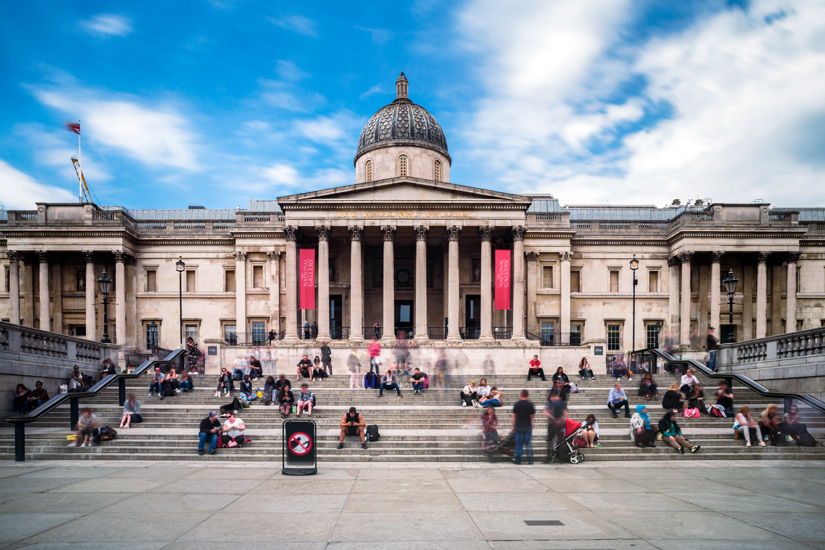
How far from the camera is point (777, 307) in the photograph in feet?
135

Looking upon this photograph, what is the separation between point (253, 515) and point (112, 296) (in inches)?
1496

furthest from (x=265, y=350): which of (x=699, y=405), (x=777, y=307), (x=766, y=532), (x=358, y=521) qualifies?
(x=777, y=307)

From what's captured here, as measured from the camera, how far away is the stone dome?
4159cm

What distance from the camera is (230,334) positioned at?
40812 mm

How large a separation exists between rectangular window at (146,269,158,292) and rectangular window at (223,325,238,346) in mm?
6311

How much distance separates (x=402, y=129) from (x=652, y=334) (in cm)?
2479

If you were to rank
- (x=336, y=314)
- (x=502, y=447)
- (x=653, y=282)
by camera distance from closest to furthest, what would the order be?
(x=502, y=447) < (x=336, y=314) < (x=653, y=282)

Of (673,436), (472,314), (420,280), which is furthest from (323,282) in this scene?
(673,436)

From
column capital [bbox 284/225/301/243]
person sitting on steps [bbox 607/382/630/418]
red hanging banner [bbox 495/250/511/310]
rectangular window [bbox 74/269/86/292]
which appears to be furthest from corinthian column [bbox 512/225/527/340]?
rectangular window [bbox 74/269/86/292]

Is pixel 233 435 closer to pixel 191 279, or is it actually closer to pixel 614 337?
pixel 191 279

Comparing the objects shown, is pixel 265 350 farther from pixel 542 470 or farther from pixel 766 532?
pixel 766 532

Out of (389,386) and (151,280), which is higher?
(151,280)

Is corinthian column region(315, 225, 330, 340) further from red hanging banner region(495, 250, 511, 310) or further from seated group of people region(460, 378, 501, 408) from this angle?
seated group of people region(460, 378, 501, 408)

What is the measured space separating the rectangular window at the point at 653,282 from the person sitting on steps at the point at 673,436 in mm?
29387
